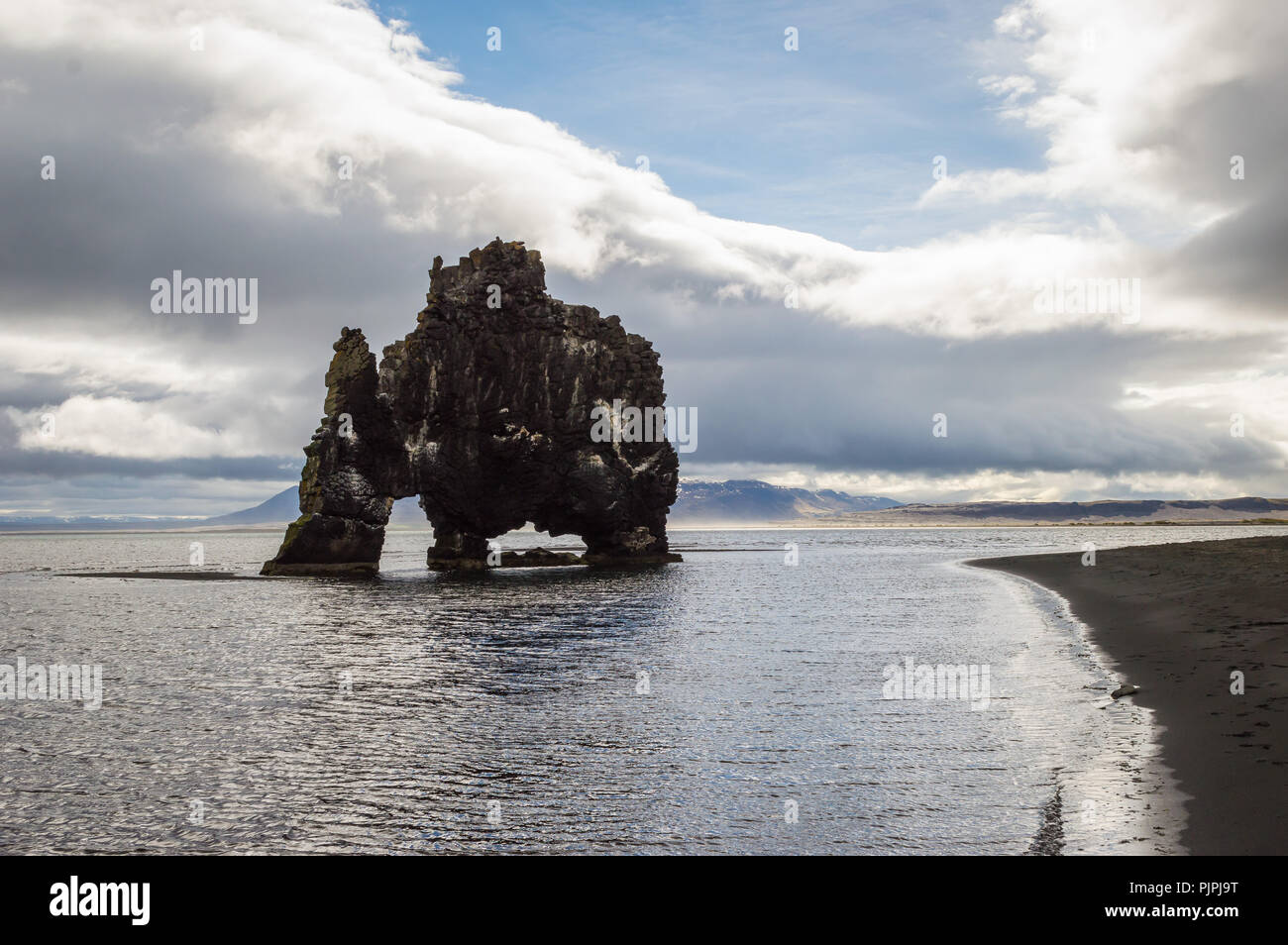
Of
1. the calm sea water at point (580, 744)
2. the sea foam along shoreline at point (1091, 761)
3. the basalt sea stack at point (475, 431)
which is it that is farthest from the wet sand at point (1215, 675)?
the basalt sea stack at point (475, 431)

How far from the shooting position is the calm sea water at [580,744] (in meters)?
14.6

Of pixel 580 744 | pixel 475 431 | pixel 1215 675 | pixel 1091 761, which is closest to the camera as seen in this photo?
pixel 1091 761

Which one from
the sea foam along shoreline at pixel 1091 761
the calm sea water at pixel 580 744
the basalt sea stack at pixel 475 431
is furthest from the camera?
the basalt sea stack at pixel 475 431

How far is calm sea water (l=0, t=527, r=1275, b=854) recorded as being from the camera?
1455cm

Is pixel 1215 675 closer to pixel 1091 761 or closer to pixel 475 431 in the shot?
pixel 1091 761

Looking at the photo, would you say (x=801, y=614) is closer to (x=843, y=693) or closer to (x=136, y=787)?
(x=843, y=693)

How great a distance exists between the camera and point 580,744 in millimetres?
21031

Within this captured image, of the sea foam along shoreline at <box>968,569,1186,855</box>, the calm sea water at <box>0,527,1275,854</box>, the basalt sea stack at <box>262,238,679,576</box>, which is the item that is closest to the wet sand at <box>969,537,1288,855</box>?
the sea foam along shoreline at <box>968,569,1186,855</box>

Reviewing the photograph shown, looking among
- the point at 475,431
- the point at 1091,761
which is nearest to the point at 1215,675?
the point at 1091,761

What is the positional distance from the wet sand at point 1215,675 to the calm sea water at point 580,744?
0.75 meters

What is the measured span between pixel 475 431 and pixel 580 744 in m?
80.5

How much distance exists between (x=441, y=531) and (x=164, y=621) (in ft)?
172

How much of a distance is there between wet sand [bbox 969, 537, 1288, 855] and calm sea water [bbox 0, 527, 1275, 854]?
0.75 meters

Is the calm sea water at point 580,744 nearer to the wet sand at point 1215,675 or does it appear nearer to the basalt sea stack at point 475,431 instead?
the wet sand at point 1215,675
